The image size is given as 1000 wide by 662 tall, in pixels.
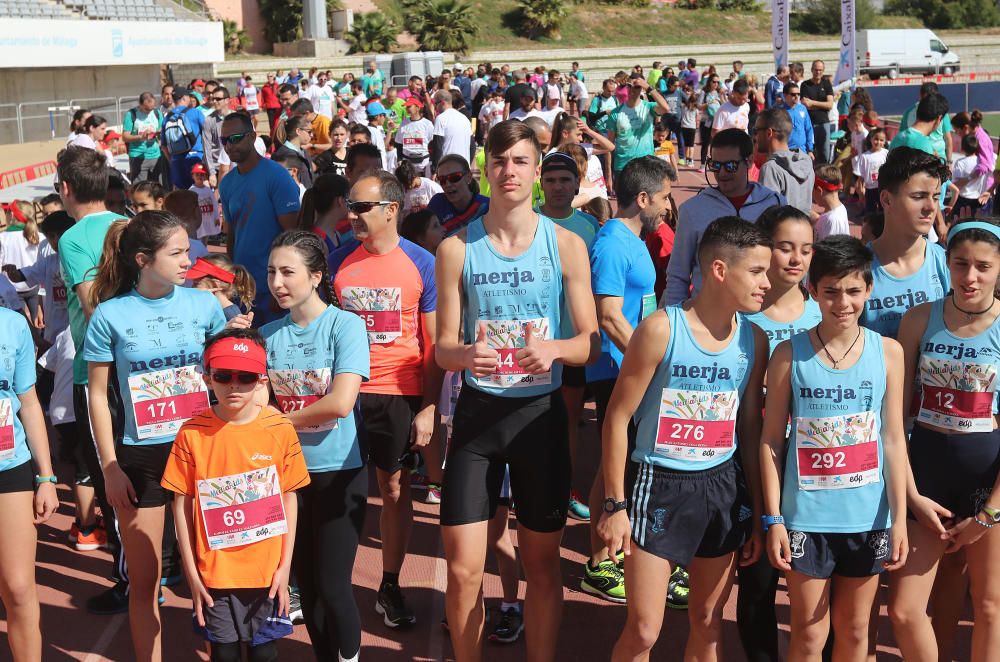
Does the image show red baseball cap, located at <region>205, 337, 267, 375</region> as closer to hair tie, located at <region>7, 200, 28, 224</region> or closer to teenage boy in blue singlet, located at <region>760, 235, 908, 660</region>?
teenage boy in blue singlet, located at <region>760, 235, 908, 660</region>

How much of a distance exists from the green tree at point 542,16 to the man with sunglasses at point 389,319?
168 ft

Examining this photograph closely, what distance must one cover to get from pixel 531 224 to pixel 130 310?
1.58 m

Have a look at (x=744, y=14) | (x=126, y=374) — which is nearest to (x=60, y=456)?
(x=126, y=374)

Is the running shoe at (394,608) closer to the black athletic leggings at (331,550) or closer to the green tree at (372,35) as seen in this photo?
the black athletic leggings at (331,550)

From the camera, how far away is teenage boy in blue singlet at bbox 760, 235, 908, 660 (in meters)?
3.35

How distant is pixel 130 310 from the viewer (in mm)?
3893

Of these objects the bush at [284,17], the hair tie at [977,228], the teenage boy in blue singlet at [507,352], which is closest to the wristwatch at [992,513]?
the hair tie at [977,228]

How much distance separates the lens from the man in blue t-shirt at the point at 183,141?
1434 centimetres

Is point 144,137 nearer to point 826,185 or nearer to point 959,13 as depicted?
point 826,185

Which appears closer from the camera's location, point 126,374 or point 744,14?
point 126,374

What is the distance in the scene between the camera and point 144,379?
12.8 ft

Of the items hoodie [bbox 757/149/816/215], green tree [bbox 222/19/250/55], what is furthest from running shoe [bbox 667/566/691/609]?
green tree [bbox 222/19/250/55]

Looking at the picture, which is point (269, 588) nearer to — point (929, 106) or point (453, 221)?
point (453, 221)

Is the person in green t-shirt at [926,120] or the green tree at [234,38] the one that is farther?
the green tree at [234,38]
